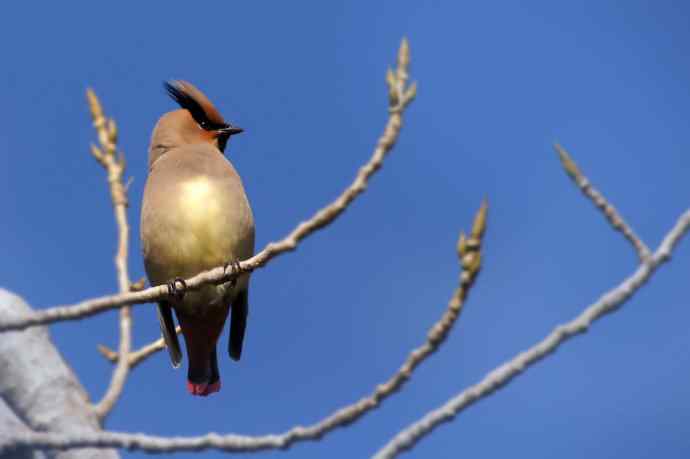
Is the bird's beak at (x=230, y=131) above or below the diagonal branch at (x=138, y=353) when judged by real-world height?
above

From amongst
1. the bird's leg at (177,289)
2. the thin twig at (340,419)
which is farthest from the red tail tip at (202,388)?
the thin twig at (340,419)

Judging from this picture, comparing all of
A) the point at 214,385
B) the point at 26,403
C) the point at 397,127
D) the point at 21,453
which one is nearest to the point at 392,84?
the point at 397,127

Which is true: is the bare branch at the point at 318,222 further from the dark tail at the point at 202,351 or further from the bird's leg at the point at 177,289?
the dark tail at the point at 202,351

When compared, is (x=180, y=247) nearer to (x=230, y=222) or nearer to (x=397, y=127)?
(x=230, y=222)

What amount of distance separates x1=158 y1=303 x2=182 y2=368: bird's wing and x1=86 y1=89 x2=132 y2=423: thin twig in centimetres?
58

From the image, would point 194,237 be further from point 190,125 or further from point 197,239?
point 190,125

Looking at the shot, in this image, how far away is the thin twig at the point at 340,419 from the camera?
2.65 metres

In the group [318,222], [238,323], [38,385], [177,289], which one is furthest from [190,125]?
[318,222]

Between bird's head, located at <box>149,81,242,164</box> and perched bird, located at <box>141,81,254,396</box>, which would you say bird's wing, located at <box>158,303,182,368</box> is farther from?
bird's head, located at <box>149,81,242,164</box>

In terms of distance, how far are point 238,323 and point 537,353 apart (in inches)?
127

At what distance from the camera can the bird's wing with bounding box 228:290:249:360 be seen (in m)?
5.75

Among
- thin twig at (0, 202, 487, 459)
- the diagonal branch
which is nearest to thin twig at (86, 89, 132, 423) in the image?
the diagonal branch

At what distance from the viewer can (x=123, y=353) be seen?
492 cm

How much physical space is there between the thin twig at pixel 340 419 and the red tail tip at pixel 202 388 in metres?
2.85
